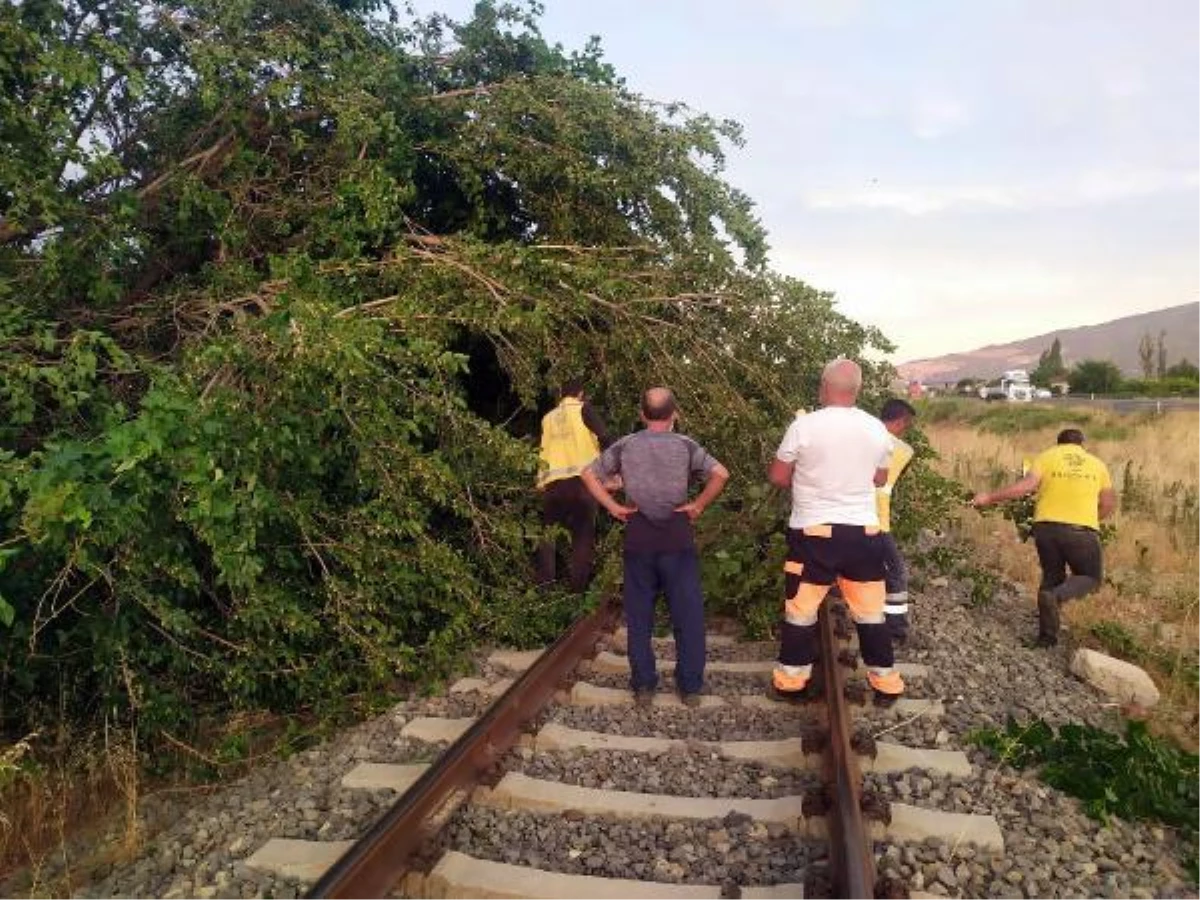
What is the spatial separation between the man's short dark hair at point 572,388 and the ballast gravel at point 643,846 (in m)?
4.38

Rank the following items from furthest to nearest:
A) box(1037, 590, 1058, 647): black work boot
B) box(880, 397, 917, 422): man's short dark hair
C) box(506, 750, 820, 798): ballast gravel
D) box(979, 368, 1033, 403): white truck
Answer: box(979, 368, 1033, 403): white truck
box(1037, 590, 1058, 647): black work boot
box(880, 397, 917, 422): man's short dark hair
box(506, 750, 820, 798): ballast gravel

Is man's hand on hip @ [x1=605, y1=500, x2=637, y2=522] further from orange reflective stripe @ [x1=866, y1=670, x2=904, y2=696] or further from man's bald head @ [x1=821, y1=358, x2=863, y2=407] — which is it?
orange reflective stripe @ [x1=866, y1=670, x2=904, y2=696]

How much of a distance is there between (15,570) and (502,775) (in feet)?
9.48

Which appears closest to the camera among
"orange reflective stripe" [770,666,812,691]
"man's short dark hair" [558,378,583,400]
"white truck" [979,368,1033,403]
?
"orange reflective stripe" [770,666,812,691]

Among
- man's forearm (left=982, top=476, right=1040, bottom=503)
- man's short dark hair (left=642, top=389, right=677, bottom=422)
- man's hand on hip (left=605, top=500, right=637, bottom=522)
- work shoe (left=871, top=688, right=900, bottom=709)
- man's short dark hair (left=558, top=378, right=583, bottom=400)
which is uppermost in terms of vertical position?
man's short dark hair (left=558, top=378, right=583, bottom=400)

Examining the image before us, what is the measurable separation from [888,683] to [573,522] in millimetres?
3514

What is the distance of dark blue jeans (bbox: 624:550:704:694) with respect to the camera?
566cm

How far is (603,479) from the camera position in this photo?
6.04 meters

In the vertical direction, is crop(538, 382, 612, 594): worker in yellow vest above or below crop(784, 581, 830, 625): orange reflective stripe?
above

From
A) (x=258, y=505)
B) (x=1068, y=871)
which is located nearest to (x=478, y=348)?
(x=258, y=505)

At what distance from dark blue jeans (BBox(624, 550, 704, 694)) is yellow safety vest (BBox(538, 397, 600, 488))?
2.22 m

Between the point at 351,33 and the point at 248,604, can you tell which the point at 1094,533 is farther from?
the point at 351,33

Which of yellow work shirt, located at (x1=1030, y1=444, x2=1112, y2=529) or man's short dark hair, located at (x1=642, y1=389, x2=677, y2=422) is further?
yellow work shirt, located at (x1=1030, y1=444, x2=1112, y2=529)

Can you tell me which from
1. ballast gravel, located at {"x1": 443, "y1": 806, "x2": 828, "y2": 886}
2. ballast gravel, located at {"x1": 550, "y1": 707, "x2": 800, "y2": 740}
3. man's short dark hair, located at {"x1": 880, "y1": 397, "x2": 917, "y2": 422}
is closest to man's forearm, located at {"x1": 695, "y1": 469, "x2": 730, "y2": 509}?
ballast gravel, located at {"x1": 550, "y1": 707, "x2": 800, "y2": 740}
